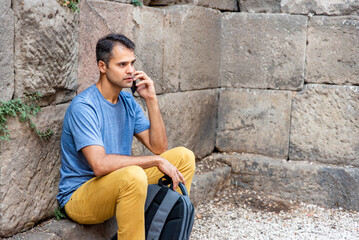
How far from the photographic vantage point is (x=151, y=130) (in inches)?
132

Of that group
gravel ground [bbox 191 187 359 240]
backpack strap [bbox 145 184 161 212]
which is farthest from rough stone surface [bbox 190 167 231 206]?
backpack strap [bbox 145 184 161 212]

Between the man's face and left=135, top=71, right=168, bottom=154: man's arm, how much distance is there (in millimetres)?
177

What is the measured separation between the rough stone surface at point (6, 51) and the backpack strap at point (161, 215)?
1.07 metres

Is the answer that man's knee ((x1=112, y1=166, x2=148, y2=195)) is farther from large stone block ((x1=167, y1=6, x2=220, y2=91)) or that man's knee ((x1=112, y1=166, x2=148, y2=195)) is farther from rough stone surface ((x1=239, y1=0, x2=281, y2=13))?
rough stone surface ((x1=239, y1=0, x2=281, y2=13))

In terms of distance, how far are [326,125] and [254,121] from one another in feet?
2.44

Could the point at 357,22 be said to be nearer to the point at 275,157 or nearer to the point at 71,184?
the point at 275,157

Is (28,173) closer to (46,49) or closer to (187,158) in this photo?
(46,49)

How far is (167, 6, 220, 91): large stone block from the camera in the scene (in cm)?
459

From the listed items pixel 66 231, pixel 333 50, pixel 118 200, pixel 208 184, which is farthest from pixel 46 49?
pixel 333 50

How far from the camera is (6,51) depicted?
8.55 feet

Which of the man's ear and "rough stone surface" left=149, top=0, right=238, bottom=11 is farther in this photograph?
"rough stone surface" left=149, top=0, right=238, bottom=11

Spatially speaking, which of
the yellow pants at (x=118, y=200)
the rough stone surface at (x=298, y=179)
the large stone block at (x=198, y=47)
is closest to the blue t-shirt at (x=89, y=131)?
the yellow pants at (x=118, y=200)

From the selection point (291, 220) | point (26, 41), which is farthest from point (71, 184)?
point (291, 220)

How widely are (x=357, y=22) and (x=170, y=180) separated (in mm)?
2791
